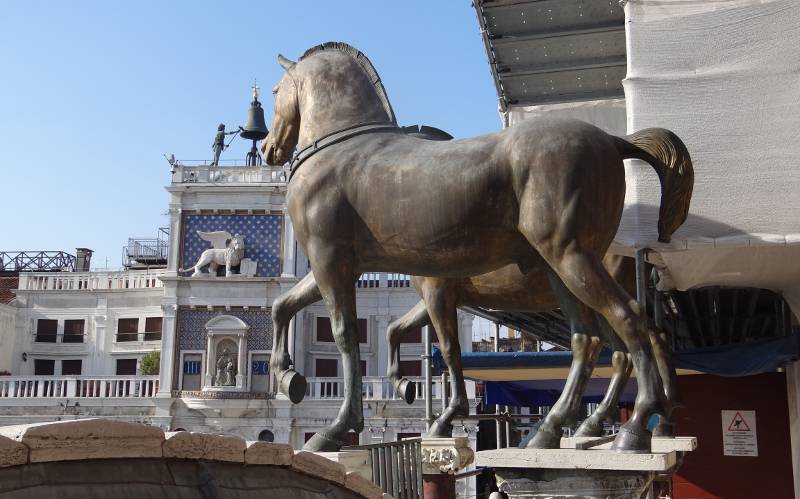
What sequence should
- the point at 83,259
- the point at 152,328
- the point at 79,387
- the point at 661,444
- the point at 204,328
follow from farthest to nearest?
the point at 83,259 < the point at 152,328 < the point at 204,328 < the point at 79,387 < the point at 661,444

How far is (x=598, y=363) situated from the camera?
961 centimetres

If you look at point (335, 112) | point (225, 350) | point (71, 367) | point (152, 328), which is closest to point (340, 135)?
point (335, 112)

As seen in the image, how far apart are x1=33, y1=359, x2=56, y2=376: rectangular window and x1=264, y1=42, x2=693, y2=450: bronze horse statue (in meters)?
34.2

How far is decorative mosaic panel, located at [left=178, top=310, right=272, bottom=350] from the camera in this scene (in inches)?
1235

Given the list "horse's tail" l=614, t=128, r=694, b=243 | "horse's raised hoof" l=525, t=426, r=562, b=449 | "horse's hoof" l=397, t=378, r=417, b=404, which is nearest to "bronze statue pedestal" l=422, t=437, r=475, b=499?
"horse's hoof" l=397, t=378, r=417, b=404

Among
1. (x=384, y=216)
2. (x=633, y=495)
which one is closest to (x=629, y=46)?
(x=384, y=216)

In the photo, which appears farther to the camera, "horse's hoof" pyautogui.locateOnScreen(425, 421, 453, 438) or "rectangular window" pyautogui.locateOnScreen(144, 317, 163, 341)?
"rectangular window" pyautogui.locateOnScreen(144, 317, 163, 341)

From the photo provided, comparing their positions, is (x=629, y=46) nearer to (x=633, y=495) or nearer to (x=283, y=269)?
(x=633, y=495)

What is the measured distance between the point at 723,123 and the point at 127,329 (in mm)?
31675

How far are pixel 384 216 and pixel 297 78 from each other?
128 cm

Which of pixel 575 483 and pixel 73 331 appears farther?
pixel 73 331

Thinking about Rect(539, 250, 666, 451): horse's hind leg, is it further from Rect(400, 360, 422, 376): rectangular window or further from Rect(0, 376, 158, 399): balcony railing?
Rect(400, 360, 422, 376): rectangular window

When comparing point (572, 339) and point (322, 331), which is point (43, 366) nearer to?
point (322, 331)

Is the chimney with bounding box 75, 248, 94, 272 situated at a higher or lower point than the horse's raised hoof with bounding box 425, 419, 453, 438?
higher
